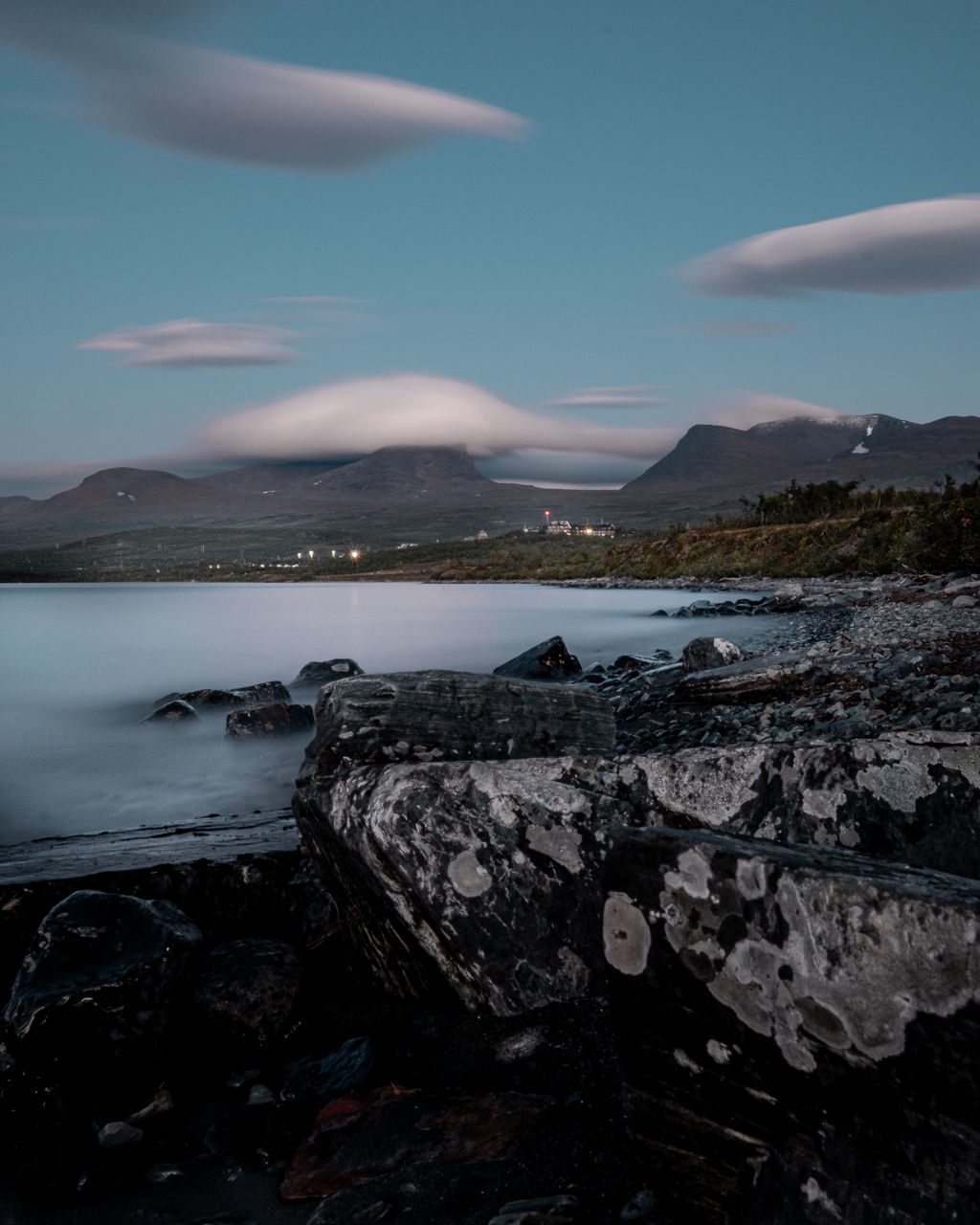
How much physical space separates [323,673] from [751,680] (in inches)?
501

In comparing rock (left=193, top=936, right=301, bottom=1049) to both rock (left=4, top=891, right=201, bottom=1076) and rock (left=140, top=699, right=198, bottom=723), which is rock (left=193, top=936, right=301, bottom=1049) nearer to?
rock (left=4, top=891, right=201, bottom=1076)

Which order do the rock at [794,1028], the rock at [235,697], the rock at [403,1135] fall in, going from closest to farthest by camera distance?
the rock at [794,1028], the rock at [403,1135], the rock at [235,697]

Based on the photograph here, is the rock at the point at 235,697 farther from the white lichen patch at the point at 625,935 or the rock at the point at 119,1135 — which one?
the white lichen patch at the point at 625,935

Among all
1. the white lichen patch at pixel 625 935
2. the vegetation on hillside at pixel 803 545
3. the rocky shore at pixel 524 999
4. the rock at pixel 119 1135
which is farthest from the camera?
the vegetation on hillside at pixel 803 545

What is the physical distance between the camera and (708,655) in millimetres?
14812

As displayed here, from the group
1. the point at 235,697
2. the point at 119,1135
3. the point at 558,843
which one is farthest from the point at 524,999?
the point at 235,697

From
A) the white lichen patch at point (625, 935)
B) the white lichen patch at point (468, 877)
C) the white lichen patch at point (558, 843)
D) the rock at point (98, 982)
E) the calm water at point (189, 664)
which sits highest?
the white lichen patch at point (625, 935)

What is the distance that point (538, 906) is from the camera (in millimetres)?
3822

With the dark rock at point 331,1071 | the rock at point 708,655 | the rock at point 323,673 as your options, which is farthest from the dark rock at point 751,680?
the rock at point 323,673

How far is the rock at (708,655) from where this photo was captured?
14.7m

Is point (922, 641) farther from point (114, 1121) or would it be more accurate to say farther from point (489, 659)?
point (489, 659)

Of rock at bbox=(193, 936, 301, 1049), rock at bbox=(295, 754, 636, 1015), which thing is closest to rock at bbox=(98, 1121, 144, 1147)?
rock at bbox=(193, 936, 301, 1049)

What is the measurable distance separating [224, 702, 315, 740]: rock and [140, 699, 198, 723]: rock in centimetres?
249

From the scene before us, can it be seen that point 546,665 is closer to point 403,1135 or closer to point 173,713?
point 173,713
